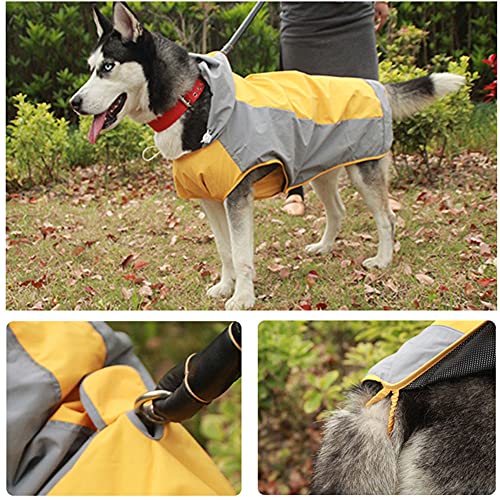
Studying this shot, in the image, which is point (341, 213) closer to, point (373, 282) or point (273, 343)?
point (373, 282)

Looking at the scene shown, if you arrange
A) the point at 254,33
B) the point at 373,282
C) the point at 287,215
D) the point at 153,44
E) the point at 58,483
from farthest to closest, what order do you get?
the point at 254,33
the point at 287,215
the point at 373,282
the point at 153,44
the point at 58,483

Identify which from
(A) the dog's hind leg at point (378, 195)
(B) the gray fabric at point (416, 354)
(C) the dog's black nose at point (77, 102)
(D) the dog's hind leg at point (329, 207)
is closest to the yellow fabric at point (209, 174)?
(C) the dog's black nose at point (77, 102)

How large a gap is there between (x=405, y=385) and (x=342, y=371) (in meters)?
2.47

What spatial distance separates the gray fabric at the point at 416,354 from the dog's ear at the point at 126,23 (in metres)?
2.03

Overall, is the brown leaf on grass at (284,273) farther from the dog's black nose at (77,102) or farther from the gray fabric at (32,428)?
the gray fabric at (32,428)

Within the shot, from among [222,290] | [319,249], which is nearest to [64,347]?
[222,290]

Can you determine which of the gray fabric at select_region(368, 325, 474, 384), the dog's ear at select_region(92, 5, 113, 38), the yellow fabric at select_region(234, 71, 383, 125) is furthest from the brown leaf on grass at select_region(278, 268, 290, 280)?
the gray fabric at select_region(368, 325, 474, 384)

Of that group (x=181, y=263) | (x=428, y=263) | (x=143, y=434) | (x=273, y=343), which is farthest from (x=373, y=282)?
(x=143, y=434)

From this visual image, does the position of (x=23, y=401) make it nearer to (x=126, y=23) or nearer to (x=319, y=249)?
(x=126, y=23)

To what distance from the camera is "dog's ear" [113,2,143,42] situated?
2746 mm

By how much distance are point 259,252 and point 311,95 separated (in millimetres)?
1237

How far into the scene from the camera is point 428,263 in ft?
12.4

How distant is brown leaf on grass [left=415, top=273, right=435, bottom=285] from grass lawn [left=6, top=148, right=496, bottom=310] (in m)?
0.01

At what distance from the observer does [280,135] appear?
3.00 metres
